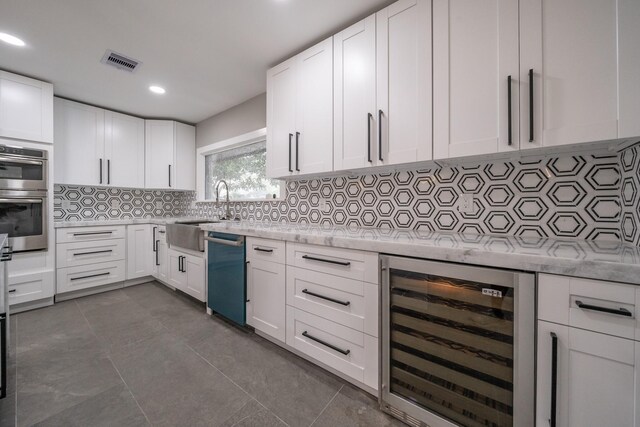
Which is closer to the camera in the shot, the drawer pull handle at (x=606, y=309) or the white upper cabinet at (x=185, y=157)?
the drawer pull handle at (x=606, y=309)

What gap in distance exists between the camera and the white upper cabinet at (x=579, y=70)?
3.15 ft

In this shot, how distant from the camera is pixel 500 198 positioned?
147cm

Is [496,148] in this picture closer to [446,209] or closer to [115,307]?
[446,209]

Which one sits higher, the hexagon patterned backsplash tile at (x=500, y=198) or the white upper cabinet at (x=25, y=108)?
the white upper cabinet at (x=25, y=108)

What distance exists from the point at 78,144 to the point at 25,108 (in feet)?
1.96

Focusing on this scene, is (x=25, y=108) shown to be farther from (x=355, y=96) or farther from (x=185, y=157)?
(x=355, y=96)

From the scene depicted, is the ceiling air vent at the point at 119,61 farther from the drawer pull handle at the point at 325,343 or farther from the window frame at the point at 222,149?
the drawer pull handle at the point at 325,343

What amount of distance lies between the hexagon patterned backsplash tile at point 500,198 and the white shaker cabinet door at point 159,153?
2420mm

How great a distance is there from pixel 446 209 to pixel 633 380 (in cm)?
104

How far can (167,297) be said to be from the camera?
2.95m

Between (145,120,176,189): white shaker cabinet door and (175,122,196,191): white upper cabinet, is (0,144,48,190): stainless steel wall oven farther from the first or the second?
(175,122,196,191): white upper cabinet

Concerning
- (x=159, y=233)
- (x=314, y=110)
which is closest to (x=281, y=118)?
(x=314, y=110)

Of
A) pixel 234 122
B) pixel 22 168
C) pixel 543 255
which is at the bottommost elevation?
pixel 543 255

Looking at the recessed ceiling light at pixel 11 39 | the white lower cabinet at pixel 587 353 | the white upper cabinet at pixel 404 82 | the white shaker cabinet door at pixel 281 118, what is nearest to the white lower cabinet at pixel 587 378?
the white lower cabinet at pixel 587 353
